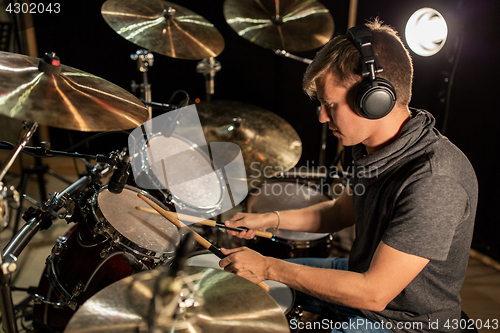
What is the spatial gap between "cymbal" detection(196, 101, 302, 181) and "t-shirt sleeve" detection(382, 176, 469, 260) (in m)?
0.85

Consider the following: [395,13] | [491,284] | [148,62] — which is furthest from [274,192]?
[395,13]

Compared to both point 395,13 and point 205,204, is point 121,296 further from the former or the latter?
point 395,13

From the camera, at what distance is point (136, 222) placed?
1.11 meters

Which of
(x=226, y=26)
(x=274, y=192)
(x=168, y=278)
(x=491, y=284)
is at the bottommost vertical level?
(x=491, y=284)

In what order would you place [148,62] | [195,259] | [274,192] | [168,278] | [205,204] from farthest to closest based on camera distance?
[148,62] < [274,192] < [205,204] < [195,259] < [168,278]

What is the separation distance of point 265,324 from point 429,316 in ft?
2.12

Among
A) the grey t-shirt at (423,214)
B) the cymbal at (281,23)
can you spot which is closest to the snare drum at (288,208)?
the grey t-shirt at (423,214)

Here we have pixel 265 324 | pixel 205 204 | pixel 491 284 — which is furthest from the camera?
pixel 491 284

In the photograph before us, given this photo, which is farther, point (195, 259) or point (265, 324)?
point (195, 259)

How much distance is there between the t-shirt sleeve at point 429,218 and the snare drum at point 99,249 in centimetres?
64

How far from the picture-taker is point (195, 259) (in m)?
1.34

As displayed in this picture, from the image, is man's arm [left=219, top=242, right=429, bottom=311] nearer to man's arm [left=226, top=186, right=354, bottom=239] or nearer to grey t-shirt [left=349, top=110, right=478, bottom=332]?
grey t-shirt [left=349, top=110, right=478, bottom=332]

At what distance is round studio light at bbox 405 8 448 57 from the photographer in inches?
68.5

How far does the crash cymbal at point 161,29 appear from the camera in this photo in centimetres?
165
